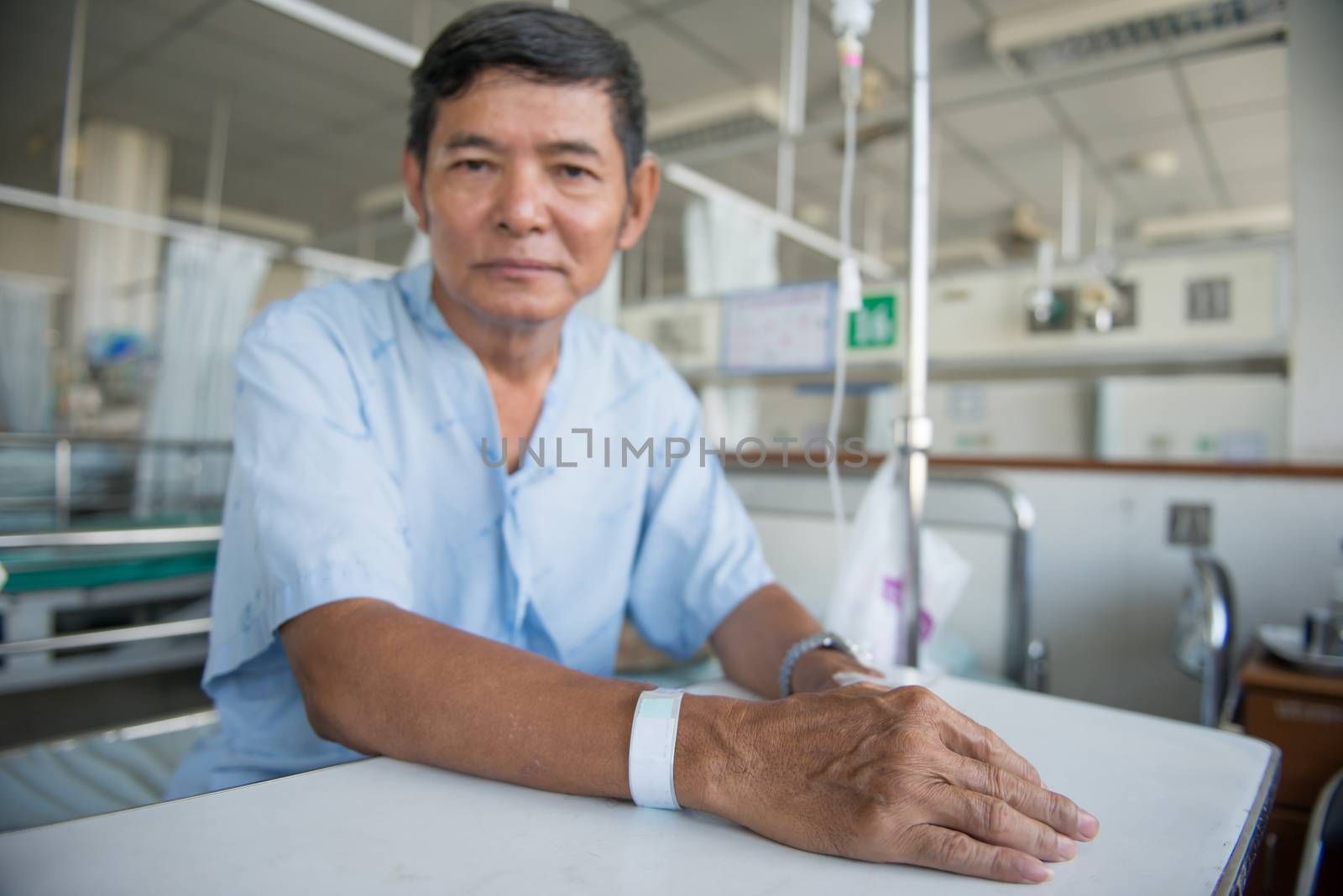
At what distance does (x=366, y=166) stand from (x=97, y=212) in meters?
2.93

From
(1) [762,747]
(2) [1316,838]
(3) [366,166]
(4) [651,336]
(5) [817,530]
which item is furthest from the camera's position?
(3) [366,166]

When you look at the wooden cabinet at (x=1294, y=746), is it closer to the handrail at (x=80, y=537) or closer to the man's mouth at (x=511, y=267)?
the man's mouth at (x=511, y=267)

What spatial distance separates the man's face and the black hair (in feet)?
0.05

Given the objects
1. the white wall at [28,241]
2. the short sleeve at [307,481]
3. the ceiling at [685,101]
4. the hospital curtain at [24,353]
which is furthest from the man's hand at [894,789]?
the white wall at [28,241]

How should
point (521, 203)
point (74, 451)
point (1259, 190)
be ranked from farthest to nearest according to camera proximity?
1. point (1259, 190)
2. point (74, 451)
3. point (521, 203)

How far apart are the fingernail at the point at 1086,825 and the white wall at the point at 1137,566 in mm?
1127

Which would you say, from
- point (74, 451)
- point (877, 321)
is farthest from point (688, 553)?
point (74, 451)

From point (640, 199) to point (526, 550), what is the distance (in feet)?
1.78

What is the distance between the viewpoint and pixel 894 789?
1.70ft

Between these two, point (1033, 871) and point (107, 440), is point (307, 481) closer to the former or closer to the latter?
point (1033, 871)

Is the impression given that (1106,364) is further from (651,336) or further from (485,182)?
(485,182)

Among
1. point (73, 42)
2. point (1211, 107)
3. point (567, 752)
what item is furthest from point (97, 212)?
point (1211, 107)

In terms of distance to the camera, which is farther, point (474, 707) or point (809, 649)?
point (809, 649)

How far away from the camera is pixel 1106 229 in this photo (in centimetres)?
755
